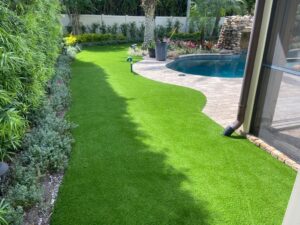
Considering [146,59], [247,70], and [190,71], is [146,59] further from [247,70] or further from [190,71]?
[247,70]

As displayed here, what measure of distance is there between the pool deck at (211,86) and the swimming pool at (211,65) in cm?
95

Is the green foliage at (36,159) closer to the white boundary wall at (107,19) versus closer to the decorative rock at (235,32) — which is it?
the decorative rock at (235,32)

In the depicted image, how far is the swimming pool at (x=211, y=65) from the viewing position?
11.5 metres

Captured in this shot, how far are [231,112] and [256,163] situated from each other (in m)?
2.07

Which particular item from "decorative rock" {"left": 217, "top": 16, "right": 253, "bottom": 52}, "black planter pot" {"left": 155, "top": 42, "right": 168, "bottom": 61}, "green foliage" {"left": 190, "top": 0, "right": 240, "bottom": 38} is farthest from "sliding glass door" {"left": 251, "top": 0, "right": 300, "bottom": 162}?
"decorative rock" {"left": 217, "top": 16, "right": 253, "bottom": 52}

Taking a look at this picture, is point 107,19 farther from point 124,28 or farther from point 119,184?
point 119,184

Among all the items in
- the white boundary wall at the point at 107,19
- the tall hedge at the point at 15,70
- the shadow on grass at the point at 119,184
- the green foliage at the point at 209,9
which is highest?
the green foliage at the point at 209,9

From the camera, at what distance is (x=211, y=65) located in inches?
509

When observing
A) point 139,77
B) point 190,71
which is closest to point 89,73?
point 139,77

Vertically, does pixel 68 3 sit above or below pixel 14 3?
above

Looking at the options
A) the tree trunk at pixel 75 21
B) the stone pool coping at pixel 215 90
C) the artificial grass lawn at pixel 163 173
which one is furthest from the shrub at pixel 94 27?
the artificial grass lawn at pixel 163 173

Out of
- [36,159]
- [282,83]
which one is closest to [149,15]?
[282,83]

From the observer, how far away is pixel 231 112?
18.9 ft

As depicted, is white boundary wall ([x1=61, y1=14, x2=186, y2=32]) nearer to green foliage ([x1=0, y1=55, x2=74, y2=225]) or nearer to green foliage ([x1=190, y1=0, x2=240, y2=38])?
green foliage ([x1=190, y1=0, x2=240, y2=38])
